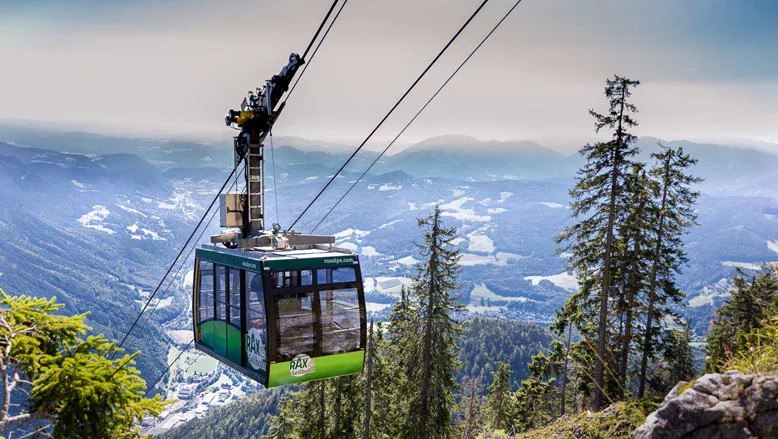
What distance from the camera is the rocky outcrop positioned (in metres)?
5.59

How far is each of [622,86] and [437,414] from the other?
56.7 ft

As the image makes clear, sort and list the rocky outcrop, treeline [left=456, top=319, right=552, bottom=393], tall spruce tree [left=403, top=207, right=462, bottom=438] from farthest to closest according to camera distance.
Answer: treeline [left=456, top=319, right=552, bottom=393] → tall spruce tree [left=403, top=207, right=462, bottom=438] → the rocky outcrop

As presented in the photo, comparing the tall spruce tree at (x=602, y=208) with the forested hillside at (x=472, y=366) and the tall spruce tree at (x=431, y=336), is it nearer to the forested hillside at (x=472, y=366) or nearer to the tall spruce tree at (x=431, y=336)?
the tall spruce tree at (x=431, y=336)

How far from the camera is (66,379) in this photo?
28.7 ft

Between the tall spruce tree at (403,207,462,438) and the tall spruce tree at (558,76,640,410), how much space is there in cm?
603

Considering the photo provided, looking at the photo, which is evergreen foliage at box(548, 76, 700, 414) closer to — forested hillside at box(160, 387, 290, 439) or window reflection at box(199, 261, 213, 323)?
window reflection at box(199, 261, 213, 323)

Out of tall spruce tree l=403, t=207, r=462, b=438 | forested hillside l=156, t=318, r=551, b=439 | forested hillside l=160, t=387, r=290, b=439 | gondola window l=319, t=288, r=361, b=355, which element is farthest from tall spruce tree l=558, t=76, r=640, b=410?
forested hillside l=156, t=318, r=551, b=439

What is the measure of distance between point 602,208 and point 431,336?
9.97 meters

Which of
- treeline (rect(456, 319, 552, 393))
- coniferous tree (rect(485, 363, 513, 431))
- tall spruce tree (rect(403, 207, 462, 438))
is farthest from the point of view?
treeline (rect(456, 319, 552, 393))

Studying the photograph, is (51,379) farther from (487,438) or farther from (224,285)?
(487,438)

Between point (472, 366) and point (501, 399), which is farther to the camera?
point (472, 366)

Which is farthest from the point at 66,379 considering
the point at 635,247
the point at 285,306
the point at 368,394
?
the point at 635,247

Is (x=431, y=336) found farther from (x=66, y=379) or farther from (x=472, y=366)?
(x=472, y=366)

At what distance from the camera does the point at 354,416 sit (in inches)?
1072
